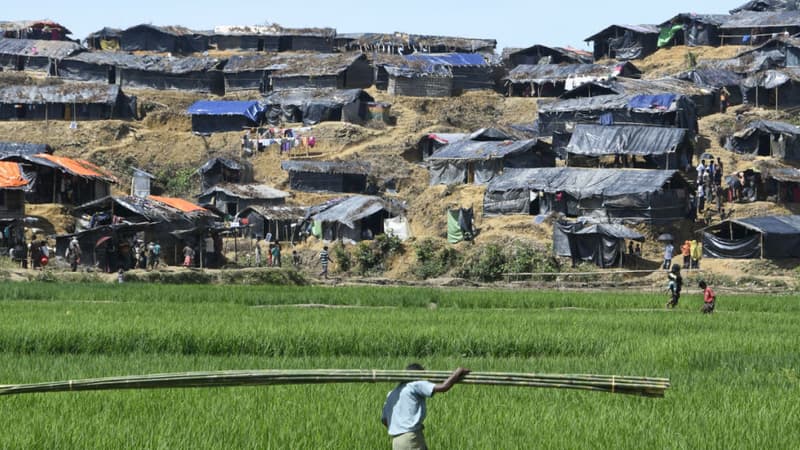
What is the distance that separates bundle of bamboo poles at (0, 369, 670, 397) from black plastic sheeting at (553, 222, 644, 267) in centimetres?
2690

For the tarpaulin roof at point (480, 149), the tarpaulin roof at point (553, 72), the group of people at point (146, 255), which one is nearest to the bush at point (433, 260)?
the tarpaulin roof at point (480, 149)

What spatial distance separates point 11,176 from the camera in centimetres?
4138

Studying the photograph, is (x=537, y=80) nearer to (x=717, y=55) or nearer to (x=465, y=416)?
(x=717, y=55)

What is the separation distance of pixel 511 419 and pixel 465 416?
0.51 metres

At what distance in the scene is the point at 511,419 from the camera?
11930 mm

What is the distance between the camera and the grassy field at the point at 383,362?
36.9 ft

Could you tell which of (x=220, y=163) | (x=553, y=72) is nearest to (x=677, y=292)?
(x=220, y=163)

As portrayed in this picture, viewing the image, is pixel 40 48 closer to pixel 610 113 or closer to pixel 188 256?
pixel 188 256

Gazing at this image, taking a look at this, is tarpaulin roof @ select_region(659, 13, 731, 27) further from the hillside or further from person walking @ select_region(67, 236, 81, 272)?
person walking @ select_region(67, 236, 81, 272)

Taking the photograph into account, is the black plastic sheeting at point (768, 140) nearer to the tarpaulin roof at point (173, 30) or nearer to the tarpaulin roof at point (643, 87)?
the tarpaulin roof at point (643, 87)

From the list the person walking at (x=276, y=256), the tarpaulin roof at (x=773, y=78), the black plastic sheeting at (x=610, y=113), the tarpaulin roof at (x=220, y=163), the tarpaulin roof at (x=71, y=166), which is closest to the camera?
the person walking at (x=276, y=256)

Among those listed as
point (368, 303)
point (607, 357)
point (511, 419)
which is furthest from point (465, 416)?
point (368, 303)

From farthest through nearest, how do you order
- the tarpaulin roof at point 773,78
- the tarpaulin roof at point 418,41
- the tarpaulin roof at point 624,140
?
the tarpaulin roof at point 418,41 < the tarpaulin roof at point 773,78 < the tarpaulin roof at point 624,140

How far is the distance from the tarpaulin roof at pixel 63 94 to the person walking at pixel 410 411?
49852 mm
